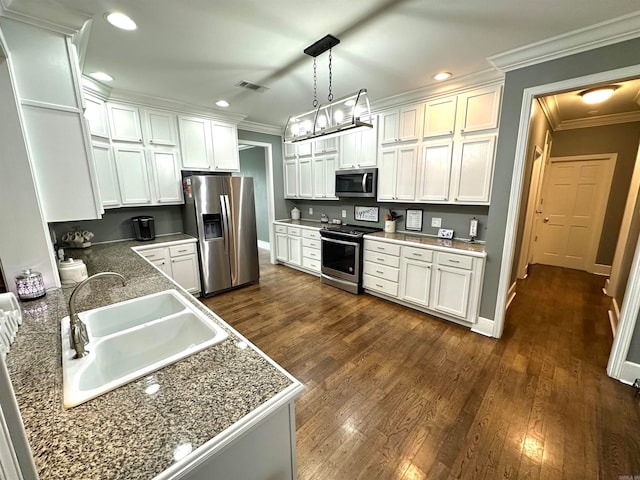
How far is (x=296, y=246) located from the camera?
4.78 m

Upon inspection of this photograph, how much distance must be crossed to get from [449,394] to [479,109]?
268cm

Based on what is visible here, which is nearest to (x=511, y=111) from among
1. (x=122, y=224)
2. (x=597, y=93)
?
(x=597, y=93)

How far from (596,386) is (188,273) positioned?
4239mm

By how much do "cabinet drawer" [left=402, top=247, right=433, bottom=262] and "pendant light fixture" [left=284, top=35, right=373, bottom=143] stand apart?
1599 millimetres

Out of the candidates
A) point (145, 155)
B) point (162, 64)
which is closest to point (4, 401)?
point (162, 64)

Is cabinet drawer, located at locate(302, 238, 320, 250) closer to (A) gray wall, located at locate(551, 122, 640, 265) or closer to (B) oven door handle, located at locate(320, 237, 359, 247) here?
(B) oven door handle, located at locate(320, 237, 359, 247)

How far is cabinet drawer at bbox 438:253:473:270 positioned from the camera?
8.93 ft

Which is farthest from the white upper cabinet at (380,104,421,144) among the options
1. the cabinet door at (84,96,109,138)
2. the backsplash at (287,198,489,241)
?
the cabinet door at (84,96,109,138)

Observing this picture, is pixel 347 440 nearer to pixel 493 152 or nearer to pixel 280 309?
pixel 280 309

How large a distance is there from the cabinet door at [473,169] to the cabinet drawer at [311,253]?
7.40ft

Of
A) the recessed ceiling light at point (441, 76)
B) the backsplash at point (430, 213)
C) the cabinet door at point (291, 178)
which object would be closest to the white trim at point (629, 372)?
the backsplash at point (430, 213)

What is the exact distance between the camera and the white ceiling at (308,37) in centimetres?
165

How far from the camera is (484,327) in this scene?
273 centimetres

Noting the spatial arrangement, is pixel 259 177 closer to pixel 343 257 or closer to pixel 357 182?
pixel 357 182
